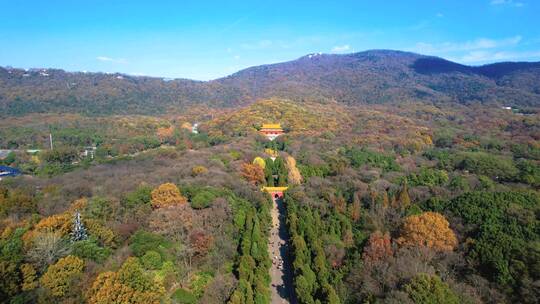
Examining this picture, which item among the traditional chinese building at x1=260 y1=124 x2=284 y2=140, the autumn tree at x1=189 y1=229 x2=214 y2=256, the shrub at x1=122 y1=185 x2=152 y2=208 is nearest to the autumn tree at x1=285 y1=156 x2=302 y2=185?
the shrub at x1=122 y1=185 x2=152 y2=208

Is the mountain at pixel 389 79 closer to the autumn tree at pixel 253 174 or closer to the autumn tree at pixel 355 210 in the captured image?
the autumn tree at pixel 253 174

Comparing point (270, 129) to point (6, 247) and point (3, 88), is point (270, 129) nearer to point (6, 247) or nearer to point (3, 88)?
point (6, 247)

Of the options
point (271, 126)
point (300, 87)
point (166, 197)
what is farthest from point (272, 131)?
point (300, 87)

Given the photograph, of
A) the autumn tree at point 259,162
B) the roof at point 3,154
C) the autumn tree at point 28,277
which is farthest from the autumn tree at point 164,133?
the autumn tree at point 28,277

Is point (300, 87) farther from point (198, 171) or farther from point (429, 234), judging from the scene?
point (429, 234)

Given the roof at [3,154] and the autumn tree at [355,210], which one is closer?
the autumn tree at [355,210]
